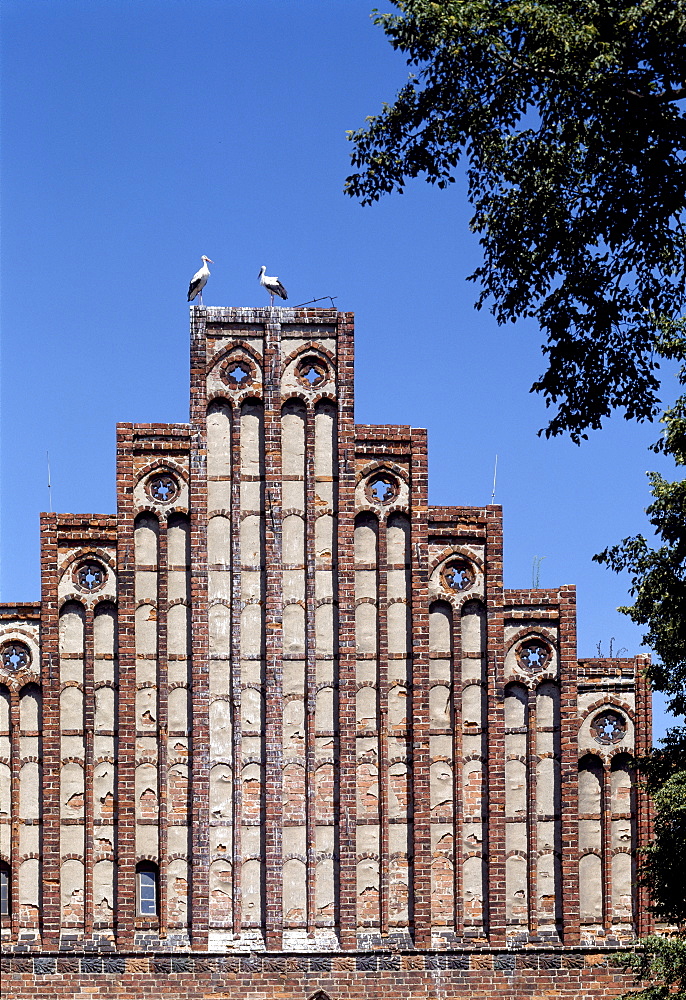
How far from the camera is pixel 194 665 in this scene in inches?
1117

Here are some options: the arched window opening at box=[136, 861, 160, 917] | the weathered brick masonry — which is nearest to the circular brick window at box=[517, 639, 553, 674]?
the weathered brick masonry

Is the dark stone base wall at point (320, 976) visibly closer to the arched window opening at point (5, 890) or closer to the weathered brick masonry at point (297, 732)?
the weathered brick masonry at point (297, 732)

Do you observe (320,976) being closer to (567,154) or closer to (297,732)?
(297,732)

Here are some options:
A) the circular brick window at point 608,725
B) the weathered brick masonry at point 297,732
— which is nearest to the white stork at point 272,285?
A: the weathered brick masonry at point 297,732

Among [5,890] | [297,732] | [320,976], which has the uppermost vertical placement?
[297,732]

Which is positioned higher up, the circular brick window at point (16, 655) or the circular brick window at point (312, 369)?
the circular brick window at point (312, 369)

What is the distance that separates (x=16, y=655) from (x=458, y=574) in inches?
266

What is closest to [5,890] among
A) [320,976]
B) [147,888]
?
[147,888]

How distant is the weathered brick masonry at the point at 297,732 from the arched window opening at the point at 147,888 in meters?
0.03

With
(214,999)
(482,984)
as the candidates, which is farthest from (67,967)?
(482,984)

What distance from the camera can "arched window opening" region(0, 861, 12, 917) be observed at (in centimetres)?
2783

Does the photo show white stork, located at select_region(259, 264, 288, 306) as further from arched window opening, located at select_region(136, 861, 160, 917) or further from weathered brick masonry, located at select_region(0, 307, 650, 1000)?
arched window opening, located at select_region(136, 861, 160, 917)

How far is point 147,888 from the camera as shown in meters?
27.9

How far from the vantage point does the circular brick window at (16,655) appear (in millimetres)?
28422
